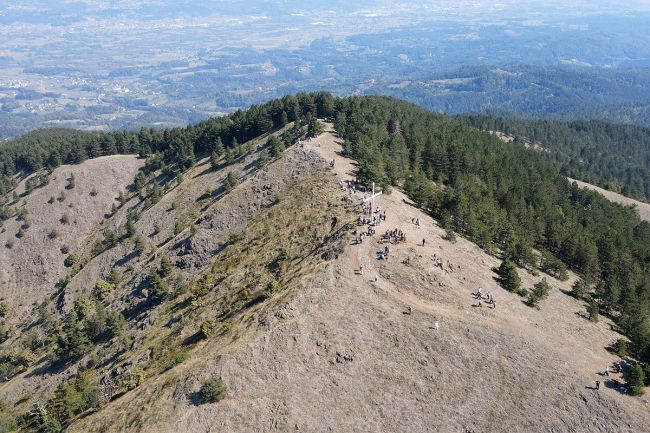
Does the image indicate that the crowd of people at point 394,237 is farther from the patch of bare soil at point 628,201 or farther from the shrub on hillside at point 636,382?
the patch of bare soil at point 628,201

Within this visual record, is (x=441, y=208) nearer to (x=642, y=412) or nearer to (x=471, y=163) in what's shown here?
(x=471, y=163)

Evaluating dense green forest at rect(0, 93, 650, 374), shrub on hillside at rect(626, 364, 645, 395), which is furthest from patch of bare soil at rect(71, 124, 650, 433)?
dense green forest at rect(0, 93, 650, 374)

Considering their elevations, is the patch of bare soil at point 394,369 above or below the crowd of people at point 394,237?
below

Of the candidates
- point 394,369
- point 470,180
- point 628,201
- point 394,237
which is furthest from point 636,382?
point 628,201

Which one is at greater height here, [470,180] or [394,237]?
[394,237]

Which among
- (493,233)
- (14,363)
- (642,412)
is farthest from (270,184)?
(642,412)

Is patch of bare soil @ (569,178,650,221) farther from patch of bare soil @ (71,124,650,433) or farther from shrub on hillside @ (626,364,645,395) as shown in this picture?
shrub on hillside @ (626,364,645,395)

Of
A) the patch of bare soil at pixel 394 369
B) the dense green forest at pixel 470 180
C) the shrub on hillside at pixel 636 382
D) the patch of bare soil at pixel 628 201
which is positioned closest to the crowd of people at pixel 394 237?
the patch of bare soil at pixel 394 369

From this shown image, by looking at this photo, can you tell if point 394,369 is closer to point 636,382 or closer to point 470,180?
point 636,382
